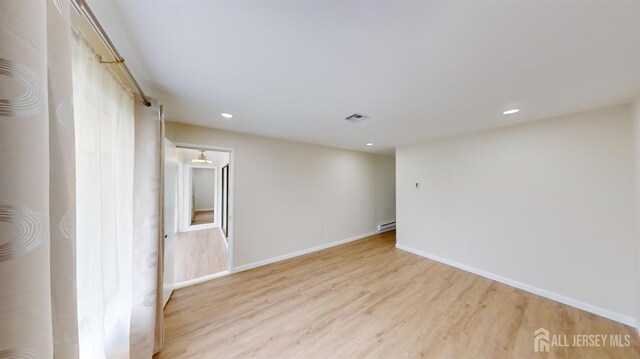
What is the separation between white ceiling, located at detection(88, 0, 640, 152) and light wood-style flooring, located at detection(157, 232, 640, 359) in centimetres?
225

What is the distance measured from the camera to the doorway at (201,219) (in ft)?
9.94

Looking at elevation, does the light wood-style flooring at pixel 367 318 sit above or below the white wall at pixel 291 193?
below

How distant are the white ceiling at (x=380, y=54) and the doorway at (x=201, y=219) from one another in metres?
1.47

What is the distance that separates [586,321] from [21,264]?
397cm

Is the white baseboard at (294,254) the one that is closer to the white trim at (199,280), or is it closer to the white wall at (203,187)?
the white trim at (199,280)

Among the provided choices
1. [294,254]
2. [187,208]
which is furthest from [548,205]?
[187,208]

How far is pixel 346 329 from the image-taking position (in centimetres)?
190

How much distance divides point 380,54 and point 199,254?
442cm

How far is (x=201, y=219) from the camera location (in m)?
7.02

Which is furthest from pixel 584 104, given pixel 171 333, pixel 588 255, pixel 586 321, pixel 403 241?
pixel 171 333

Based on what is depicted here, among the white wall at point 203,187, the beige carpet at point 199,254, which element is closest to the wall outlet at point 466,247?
the beige carpet at point 199,254

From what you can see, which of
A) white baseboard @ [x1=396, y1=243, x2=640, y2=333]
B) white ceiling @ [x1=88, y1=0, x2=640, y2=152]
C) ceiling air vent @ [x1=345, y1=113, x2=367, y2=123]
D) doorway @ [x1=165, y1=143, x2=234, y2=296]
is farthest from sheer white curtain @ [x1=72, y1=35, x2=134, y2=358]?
white baseboard @ [x1=396, y1=243, x2=640, y2=333]

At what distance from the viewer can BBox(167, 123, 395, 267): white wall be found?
3152mm

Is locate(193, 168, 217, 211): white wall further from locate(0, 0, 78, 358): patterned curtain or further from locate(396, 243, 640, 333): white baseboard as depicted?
locate(0, 0, 78, 358): patterned curtain
